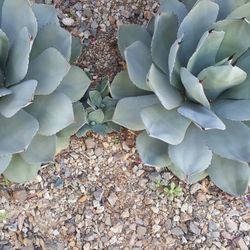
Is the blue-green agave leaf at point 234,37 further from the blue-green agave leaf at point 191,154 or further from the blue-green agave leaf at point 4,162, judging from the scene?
the blue-green agave leaf at point 4,162

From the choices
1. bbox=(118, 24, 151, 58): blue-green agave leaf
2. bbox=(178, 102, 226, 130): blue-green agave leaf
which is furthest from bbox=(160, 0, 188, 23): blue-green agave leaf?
bbox=(178, 102, 226, 130): blue-green agave leaf

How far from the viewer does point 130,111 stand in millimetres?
1952

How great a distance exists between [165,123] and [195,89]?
0.16 metres

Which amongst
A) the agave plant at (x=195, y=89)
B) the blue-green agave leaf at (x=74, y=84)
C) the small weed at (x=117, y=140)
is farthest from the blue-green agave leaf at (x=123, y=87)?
the small weed at (x=117, y=140)

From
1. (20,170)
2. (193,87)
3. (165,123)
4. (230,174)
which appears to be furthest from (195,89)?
(20,170)

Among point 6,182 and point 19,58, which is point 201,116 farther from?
point 6,182

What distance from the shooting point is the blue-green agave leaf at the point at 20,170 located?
2.00m

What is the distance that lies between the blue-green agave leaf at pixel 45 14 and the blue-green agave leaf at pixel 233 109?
2.15 ft

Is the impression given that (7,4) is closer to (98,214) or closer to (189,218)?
(98,214)

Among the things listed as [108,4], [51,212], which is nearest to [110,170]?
[51,212]

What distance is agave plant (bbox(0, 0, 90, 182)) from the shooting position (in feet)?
5.80

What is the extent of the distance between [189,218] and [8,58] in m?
0.94

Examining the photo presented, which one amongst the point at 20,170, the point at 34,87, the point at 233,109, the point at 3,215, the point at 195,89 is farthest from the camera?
Answer: the point at 3,215

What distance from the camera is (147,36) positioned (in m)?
2.05
